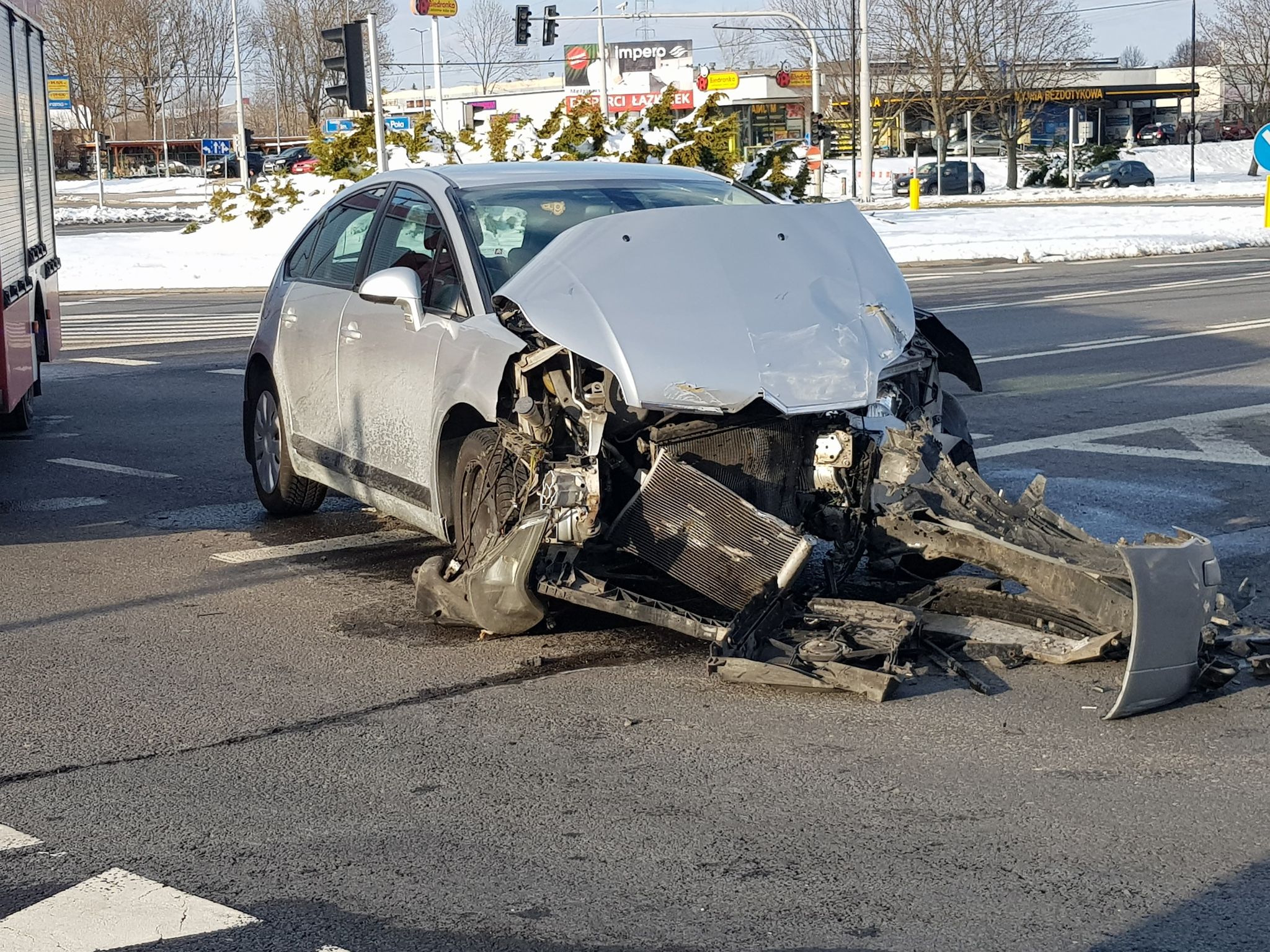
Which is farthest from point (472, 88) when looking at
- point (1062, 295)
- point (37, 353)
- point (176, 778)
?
point (176, 778)

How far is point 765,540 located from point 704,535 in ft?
0.73

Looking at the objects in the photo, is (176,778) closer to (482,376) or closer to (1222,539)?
(482,376)

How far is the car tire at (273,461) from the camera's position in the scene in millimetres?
8219

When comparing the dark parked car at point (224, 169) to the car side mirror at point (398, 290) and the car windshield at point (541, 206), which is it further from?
the car side mirror at point (398, 290)

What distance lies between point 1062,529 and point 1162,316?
38.4 feet

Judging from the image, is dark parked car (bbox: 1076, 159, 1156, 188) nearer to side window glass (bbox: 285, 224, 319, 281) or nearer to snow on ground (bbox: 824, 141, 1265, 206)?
snow on ground (bbox: 824, 141, 1265, 206)

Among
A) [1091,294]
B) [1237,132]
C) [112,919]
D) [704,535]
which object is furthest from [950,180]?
[112,919]

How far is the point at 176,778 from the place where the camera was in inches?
181

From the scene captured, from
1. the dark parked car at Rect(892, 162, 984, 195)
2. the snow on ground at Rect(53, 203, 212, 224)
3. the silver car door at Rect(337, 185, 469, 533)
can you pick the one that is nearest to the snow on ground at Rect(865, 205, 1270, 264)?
the dark parked car at Rect(892, 162, 984, 195)

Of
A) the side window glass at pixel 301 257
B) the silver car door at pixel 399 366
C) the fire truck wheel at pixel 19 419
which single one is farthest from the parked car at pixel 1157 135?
the silver car door at pixel 399 366

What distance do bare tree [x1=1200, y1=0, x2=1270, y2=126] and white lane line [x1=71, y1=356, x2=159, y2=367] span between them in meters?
73.0

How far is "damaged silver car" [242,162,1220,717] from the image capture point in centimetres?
526

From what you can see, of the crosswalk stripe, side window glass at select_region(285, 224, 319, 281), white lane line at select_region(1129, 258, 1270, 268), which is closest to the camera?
side window glass at select_region(285, 224, 319, 281)

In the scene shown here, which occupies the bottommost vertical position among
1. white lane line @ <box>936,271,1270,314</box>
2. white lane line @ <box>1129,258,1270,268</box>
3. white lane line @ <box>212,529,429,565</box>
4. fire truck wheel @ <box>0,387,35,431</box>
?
white lane line @ <box>212,529,429,565</box>
